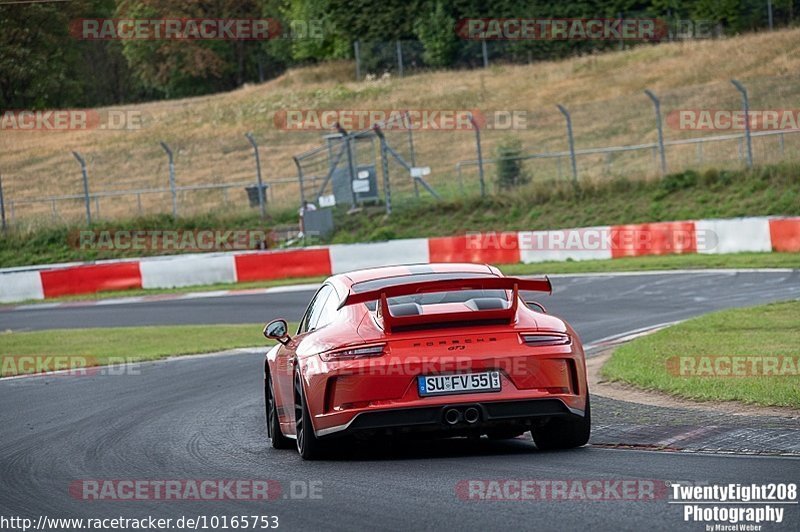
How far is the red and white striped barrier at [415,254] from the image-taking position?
2759 centimetres

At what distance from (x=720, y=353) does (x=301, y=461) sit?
588 centimetres

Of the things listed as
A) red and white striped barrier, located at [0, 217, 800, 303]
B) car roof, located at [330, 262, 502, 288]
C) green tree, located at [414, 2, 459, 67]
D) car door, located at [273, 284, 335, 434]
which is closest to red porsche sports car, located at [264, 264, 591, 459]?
car door, located at [273, 284, 335, 434]

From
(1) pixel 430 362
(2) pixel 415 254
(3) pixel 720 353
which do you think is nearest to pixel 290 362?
(1) pixel 430 362

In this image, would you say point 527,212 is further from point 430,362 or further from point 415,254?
point 430,362

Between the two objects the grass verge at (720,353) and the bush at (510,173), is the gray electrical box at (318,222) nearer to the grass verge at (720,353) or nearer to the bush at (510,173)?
the bush at (510,173)

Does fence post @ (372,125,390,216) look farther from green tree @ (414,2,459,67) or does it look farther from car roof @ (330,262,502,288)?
green tree @ (414,2,459,67)

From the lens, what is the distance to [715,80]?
171 ft

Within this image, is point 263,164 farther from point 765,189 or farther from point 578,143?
point 765,189

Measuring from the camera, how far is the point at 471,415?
793 cm

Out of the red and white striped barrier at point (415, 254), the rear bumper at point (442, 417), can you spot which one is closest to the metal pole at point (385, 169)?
the red and white striped barrier at point (415, 254)

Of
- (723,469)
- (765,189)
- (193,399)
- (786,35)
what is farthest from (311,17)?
(723,469)

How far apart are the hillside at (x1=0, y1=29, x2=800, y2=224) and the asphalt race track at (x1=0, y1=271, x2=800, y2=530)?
77.1ft

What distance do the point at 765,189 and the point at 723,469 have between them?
25.3 metres

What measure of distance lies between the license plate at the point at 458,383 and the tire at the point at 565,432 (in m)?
0.59
